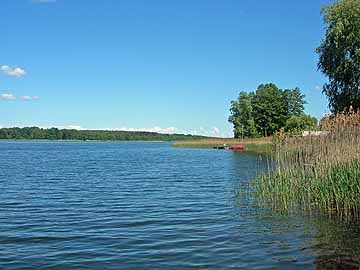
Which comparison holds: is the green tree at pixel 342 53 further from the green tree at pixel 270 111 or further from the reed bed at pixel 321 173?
the green tree at pixel 270 111

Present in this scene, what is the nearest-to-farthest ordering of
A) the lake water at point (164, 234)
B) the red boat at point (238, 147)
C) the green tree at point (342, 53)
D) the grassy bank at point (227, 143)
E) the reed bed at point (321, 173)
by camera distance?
the lake water at point (164, 234)
the reed bed at point (321, 173)
the green tree at point (342, 53)
the grassy bank at point (227, 143)
the red boat at point (238, 147)

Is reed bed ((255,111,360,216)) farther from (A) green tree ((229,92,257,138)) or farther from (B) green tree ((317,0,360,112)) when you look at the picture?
(A) green tree ((229,92,257,138))

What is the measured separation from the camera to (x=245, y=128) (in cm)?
10562

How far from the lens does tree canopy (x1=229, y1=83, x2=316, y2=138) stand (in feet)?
323

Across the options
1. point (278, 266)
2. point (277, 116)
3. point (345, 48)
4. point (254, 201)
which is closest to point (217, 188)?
point (254, 201)

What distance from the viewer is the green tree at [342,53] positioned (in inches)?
1427

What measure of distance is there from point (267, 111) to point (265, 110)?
0.68 metres

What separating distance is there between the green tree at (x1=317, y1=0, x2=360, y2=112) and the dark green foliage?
188 feet

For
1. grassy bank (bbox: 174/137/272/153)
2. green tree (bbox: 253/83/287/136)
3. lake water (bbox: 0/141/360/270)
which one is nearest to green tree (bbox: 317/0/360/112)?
lake water (bbox: 0/141/360/270)

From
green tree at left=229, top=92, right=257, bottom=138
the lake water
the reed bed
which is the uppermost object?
green tree at left=229, top=92, right=257, bottom=138

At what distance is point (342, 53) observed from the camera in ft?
120

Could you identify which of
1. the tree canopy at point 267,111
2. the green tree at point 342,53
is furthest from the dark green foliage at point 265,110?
the green tree at point 342,53

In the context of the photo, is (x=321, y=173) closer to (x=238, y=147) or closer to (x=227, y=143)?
(x=238, y=147)

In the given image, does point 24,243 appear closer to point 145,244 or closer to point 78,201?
point 145,244
